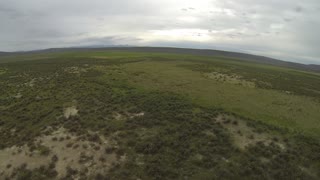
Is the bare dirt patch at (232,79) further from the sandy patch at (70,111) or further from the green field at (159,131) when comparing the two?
the sandy patch at (70,111)

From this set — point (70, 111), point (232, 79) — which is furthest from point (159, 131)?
point (232, 79)

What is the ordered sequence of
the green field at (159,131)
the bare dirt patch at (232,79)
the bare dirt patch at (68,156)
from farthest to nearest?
1. the bare dirt patch at (232,79)
2. the green field at (159,131)
3. the bare dirt patch at (68,156)

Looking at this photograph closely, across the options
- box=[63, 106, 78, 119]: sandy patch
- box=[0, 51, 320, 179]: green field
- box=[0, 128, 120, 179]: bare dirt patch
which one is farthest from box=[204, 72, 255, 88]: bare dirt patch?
box=[0, 128, 120, 179]: bare dirt patch

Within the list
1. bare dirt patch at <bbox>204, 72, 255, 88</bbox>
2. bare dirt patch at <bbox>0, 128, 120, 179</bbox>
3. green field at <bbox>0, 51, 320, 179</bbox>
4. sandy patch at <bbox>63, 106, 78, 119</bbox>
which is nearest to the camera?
bare dirt patch at <bbox>0, 128, 120, 179</bbox>

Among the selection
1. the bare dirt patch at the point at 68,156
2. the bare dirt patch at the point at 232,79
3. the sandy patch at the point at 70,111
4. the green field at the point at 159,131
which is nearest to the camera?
the bare dirt patch at the point at 68,156

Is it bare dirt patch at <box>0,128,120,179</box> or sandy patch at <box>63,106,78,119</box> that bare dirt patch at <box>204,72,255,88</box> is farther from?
bare dirt patch at <box>0,128,120,179</box>

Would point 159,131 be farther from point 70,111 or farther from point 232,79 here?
point 232,79

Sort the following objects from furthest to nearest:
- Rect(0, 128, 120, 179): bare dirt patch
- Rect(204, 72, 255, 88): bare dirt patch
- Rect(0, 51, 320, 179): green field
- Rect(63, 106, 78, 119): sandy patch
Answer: Rect(204, 72, 255, 88): bare dirt patch < Rect(63, 106, 78, 119): sandy patch < Rect(0, 51, 320, 179): green field < Rect(0, 128, 120, 179): bare dirt patch

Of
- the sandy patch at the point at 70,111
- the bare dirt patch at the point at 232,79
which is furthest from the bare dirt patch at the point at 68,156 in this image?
the bare dirt patch at the point at 232,79

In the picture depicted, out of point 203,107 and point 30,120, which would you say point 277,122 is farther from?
point 30,120
